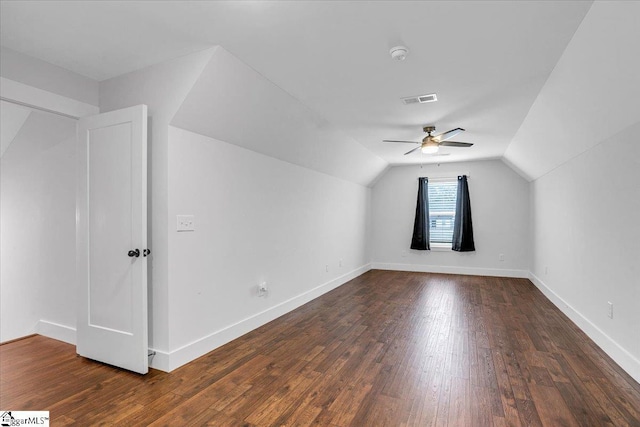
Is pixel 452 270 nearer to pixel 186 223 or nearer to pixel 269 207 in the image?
pixel 269 207

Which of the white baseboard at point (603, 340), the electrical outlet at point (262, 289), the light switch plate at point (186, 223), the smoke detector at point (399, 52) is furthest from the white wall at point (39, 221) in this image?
the white baseboard at point (603, 340)

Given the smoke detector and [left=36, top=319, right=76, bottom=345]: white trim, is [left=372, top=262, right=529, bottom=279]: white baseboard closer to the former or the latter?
the smoke detector

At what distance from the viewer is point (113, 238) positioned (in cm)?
267

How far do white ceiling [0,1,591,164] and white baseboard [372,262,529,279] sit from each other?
446 centimetres

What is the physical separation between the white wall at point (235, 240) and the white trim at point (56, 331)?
1.36m

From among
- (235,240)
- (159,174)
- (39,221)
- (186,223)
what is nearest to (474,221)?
(235,240)

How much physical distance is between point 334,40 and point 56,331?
378 centimetres

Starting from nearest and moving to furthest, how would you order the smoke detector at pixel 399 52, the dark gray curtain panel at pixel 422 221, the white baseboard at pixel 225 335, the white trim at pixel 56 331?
the smoke detector at pixel 399 52, the white baseboard at pixel 225 335, the white trim at pixel 56 331, the dark gray curtain panel at pixel 422 221

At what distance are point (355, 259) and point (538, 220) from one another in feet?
11.1

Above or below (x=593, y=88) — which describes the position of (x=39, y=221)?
below

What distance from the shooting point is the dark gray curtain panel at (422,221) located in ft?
23.8

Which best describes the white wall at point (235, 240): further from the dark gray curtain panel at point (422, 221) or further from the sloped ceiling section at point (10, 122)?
the dark gray curtain panel at point (422, 221)

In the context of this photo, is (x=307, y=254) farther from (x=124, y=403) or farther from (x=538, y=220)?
(x=538, y=220)

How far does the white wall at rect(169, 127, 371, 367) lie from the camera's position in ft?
9.04
